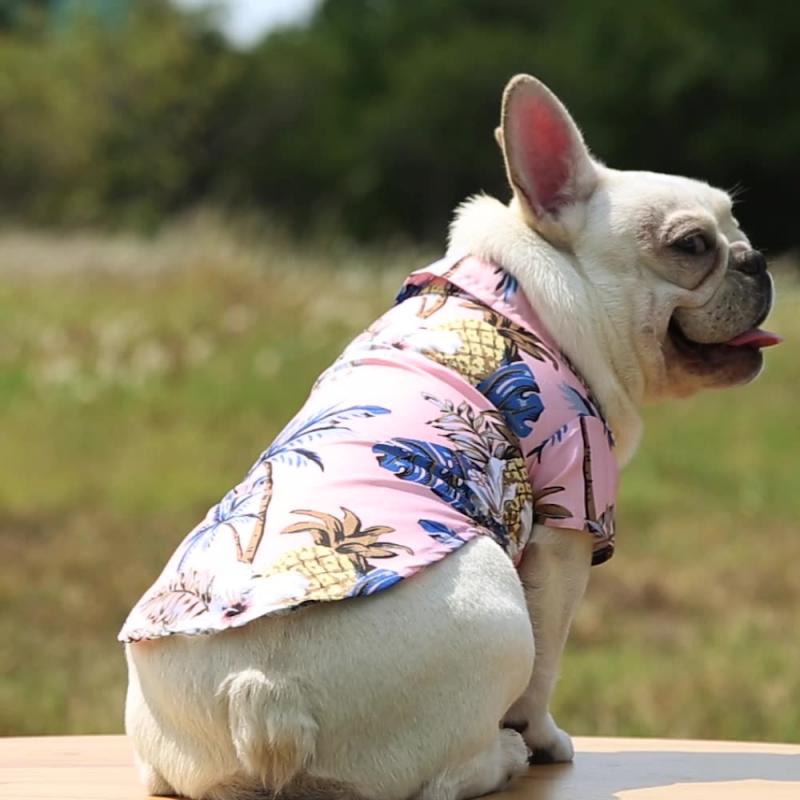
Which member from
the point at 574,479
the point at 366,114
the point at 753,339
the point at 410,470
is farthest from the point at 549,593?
the point at 366,114

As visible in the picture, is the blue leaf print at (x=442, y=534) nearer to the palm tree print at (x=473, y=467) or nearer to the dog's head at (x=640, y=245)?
the palm tree print at (x=473, y=467)

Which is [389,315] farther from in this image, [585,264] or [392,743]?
[392,743]

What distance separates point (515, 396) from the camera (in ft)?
9.98

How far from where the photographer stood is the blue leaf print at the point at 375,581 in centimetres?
260

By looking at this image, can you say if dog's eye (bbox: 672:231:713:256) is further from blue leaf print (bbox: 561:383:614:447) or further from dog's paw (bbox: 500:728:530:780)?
dog's paw (bbox: 500:728:530:780)

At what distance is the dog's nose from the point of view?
3514 mm

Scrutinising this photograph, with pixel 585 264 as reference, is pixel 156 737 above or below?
below

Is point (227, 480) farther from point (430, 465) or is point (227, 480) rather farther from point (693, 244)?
point (430, 465)

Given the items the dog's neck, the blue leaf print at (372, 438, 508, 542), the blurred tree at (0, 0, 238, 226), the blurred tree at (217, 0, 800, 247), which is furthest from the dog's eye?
the blurred tree at (217, 0, 800, 247)

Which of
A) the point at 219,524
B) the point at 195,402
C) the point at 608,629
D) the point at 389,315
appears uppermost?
the point at 389,315

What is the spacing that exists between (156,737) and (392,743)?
16.7 inches

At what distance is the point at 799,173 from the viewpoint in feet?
105

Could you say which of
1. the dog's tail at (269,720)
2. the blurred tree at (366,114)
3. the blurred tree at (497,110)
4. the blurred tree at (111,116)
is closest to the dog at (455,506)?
the dog's tail at (269,720)

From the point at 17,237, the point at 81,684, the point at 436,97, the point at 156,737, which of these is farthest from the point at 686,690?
the point at 436,97
